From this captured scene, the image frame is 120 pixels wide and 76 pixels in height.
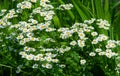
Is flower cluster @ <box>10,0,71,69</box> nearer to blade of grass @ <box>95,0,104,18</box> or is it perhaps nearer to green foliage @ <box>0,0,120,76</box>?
green foliage @ <box>0,0,120,76</box>

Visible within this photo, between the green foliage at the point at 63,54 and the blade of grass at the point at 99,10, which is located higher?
the blade of grass at the point at 99,10

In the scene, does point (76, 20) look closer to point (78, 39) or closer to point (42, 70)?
point (78, 39)

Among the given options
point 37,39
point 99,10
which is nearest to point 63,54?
point 37,39

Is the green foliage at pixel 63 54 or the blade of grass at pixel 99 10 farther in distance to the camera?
the blade of grass at pixel 99 10

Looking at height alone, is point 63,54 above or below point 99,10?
below

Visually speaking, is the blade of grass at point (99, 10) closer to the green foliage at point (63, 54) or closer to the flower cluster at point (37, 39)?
the green foliage at point (63, 54)

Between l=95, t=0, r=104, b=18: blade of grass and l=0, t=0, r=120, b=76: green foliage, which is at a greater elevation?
l=95, t=0, r=104, b=18: blade of grass

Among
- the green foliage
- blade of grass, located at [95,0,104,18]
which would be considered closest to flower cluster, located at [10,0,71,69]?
the green foliage

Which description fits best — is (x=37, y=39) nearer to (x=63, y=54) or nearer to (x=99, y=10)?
(x=63, y=54)

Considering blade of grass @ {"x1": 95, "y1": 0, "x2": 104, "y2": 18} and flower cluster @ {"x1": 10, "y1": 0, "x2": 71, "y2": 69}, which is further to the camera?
blade of grass @ {"x1": 95, "y1": 0, "x2": 104, "y2": 18}

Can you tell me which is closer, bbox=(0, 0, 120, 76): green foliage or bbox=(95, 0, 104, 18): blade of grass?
bbox=(0, 0, 120, 76): green foliage

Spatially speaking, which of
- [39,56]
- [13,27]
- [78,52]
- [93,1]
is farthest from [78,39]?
[93,1]

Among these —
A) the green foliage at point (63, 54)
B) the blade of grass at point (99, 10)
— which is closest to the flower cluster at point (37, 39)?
the green foliage at point (63, 54)
